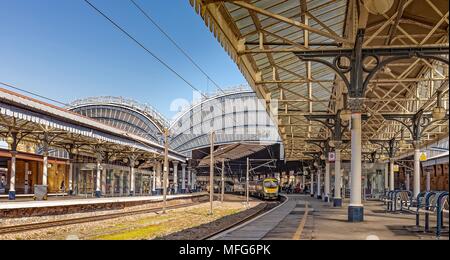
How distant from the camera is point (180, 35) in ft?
74.5

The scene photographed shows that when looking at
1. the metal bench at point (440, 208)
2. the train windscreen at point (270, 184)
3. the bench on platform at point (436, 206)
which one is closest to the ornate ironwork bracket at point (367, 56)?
the bench on platform at point (436, 206)

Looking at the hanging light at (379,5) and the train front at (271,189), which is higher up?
the hanging light at (379,5)

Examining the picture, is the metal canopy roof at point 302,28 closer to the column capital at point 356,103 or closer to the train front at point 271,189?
the column capital at point 356,103

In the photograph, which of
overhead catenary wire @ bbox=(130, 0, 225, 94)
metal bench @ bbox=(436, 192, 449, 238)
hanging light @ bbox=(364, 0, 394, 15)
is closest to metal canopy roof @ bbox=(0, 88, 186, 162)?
overhead catenary wire @ bbox=(130, 0, 225, 94)

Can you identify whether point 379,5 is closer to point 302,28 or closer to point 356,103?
point 302,28

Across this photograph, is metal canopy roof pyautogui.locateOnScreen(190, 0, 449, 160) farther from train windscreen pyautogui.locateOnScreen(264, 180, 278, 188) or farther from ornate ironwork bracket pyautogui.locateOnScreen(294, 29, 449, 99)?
train windscreen pyautogui.locateOnScreen(264, 180, 278, 188)

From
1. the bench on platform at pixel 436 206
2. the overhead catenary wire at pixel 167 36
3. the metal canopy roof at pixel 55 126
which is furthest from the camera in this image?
the metal canopy roof at pixel 55 126

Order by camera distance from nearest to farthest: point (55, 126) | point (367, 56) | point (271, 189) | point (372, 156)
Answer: point (367, 56) → point (55, 126) → point (372, 156) → point (271, 189)

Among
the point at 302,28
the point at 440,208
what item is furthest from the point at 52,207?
the point at 440,208

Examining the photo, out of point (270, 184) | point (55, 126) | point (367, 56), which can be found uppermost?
point (367, 56)

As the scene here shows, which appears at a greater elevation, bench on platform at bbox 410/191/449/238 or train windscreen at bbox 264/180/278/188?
bench on platform at bbox 410/191/449/238

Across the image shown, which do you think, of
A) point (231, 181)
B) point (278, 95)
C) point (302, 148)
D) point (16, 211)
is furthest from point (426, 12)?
point (231, 181)

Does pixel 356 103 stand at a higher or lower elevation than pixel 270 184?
higher
